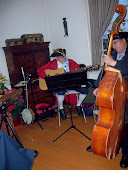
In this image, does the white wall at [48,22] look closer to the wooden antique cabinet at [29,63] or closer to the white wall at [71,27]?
the white wall at [71,27]

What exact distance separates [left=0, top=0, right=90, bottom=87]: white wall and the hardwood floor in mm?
1490

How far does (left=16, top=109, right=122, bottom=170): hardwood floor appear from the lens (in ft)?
6.56

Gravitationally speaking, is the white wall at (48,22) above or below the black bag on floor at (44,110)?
above

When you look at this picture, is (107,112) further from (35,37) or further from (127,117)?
(35,37)

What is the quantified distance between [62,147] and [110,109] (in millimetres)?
1270

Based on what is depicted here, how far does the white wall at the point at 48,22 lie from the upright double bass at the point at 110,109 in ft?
7.24

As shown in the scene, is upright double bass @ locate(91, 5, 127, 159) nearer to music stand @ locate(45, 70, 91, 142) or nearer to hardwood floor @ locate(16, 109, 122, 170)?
hardwood floor @ locate(16, 109, 122, 170)

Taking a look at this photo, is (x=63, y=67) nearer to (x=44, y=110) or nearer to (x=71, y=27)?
(x=44, y=110)

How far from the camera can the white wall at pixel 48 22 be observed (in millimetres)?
Result: 3645

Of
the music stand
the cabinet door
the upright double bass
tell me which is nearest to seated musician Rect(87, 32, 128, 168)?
the upright double bass

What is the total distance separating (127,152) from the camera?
1829 millimetres

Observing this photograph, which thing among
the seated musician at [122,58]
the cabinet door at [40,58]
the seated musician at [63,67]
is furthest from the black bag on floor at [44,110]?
the seated musician at [122,58]

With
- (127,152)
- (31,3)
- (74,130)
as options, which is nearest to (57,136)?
(74,130)

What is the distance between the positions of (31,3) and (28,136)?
3157 millimetres
